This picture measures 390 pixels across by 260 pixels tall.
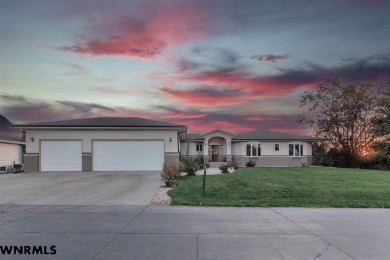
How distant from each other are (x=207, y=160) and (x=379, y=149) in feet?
60.9

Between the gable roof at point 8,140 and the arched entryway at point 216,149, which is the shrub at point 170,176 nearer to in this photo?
the gable roof at point 8,140

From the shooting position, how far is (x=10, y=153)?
32.8 metres

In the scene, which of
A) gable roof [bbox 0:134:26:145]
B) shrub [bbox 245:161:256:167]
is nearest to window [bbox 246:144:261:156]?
shrub [bbox 245:161:256:167]

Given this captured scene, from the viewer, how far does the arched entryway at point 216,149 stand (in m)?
40.1

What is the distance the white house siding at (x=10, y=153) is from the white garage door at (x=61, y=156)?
306 inches

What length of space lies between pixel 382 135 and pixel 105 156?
29012 millimetres

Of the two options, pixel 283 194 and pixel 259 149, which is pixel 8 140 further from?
pixel 283 194

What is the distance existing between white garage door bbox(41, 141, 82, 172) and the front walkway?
14869 mm

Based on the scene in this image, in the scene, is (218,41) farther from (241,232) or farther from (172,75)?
(241,232)

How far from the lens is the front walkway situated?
6375mm

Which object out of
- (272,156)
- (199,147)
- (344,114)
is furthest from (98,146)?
(344,114)

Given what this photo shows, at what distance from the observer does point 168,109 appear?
3153cm

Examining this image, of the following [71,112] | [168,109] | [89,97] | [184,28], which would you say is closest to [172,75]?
[184,28]

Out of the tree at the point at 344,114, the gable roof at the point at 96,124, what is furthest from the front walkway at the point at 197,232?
the tree at the point at 344,114
